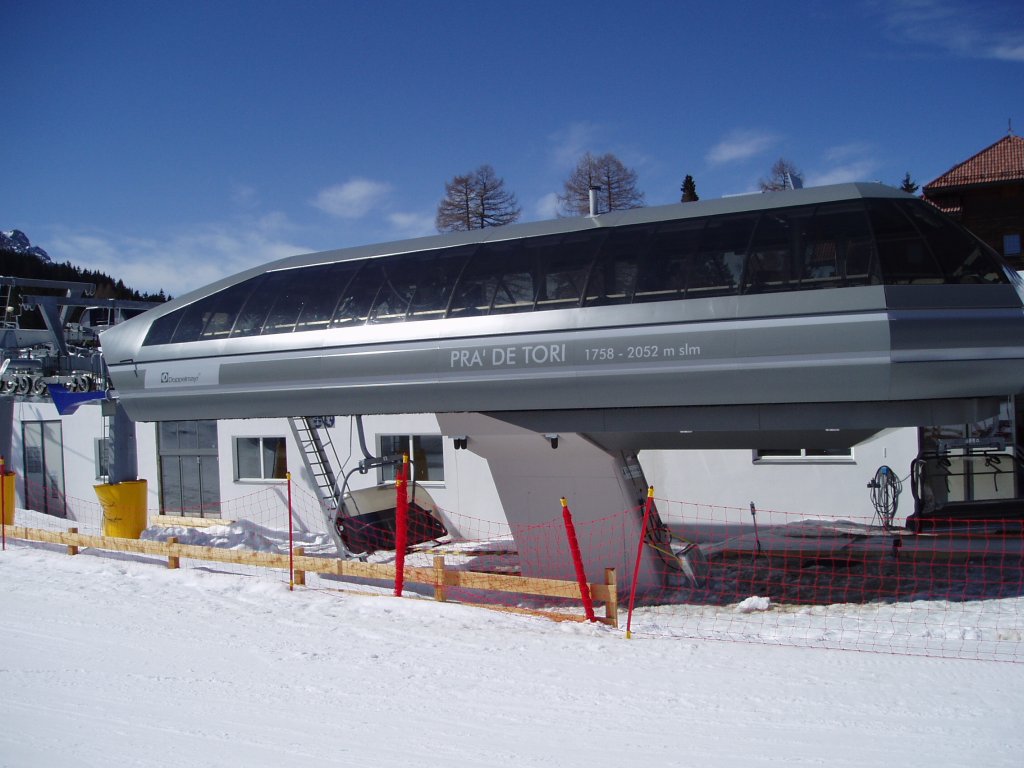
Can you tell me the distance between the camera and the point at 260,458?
686 inches

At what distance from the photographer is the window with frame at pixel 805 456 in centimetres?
1323

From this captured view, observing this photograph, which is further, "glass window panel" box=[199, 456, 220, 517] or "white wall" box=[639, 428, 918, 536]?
"glass window panel" box=[199, 456, 220, 517]

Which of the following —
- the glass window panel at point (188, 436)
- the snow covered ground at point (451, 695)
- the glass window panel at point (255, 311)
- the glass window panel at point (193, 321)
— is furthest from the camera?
the glass window panel at point (188, 436)

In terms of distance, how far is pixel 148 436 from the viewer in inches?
738

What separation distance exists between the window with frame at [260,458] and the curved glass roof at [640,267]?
7.14 m

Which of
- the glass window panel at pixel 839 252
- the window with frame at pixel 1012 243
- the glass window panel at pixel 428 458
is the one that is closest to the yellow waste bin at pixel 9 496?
the glass window panel at pixel 428 458

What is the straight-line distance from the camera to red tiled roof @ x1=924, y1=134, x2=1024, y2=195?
27.8 meters

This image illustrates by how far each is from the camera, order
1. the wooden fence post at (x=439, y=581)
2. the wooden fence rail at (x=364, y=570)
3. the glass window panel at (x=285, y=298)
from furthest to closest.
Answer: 1. the glass window panel at (x=285, y=298)
2. the wooden fence post at (x=439, y=581)
3. the wooden fence rail at (x=364, y=570)

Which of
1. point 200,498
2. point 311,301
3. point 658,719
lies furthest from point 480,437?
point 200,498

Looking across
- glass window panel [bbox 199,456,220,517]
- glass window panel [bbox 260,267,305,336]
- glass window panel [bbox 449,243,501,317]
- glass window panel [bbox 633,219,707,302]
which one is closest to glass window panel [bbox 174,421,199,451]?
glass window panel [bbox 199,456,220,517]

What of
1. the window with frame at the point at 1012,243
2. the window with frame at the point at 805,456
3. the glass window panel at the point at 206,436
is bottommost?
the window with frame at the point at 805,456

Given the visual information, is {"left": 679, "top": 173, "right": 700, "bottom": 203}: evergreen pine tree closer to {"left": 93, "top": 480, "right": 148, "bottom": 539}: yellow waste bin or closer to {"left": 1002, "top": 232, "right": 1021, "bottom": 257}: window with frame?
{"left": 1002, "top": 232, "right": 1021, "bottom": 257}: window with frame

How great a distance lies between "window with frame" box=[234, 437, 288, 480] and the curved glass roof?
7143mm

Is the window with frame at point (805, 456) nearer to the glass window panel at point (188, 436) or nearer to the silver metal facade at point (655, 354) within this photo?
the silver metal facade at point (655, 354)
